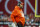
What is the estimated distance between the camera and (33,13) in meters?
5.95

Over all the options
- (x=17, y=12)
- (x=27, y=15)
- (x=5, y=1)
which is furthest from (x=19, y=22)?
(x=5, y=1)

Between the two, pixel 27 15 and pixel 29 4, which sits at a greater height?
pixel 29 4

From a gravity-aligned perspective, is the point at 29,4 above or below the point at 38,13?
above

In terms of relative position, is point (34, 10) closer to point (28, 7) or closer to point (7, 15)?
point (28, 7)

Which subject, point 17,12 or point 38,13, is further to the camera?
point 38,13

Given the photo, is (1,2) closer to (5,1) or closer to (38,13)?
(5,1)

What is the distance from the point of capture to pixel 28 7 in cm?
595

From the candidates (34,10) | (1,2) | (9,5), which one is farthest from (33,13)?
(1,2)

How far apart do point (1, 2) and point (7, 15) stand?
60cm

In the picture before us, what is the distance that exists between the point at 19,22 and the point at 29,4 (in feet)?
3.95

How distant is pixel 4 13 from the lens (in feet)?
19.5

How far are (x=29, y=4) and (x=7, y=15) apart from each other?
1.03m

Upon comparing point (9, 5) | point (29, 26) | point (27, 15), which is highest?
point (9, 5)

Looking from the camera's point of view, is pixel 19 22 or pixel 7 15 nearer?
pixel 19 22
